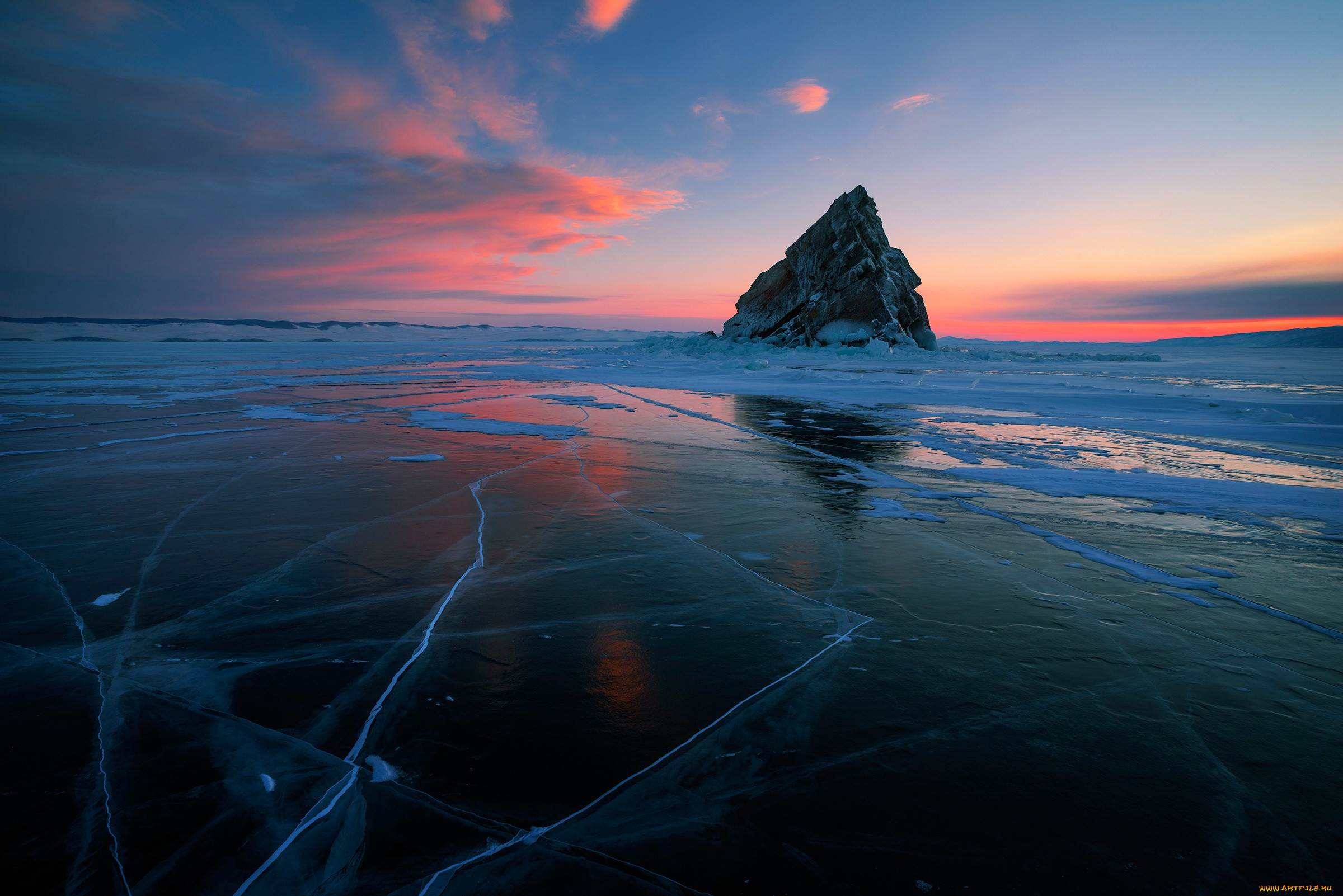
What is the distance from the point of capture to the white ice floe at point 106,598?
2.98m

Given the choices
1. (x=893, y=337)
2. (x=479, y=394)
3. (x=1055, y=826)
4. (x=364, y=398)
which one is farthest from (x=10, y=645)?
(x=893, y=337)

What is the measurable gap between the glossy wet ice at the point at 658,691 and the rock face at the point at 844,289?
93.0ft

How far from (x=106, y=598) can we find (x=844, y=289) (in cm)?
3326

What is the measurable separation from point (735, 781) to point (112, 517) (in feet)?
16.6

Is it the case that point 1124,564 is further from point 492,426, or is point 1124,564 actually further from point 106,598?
point 492,426

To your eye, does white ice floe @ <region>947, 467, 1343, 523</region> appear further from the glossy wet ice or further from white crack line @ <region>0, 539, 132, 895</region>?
white crack line @ <region>0, 539, 132, 895</region>

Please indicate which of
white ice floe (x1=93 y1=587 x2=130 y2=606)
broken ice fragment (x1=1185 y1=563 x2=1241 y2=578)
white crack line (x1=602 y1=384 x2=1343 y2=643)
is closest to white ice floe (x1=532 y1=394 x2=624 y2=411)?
white crack line (x1=602 y1=384 x2=1343 y2=643)

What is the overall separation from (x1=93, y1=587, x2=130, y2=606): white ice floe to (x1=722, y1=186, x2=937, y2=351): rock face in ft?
102

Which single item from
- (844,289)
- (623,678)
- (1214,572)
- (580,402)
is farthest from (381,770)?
(844,289)

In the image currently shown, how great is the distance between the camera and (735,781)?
6.04 ft

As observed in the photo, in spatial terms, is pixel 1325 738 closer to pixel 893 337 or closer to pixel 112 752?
pixel 112 752

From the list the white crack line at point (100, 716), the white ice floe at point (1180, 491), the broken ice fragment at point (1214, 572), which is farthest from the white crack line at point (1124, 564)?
the white crack line at point (100, 716)

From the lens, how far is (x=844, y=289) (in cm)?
3222

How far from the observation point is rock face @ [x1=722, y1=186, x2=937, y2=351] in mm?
31328
